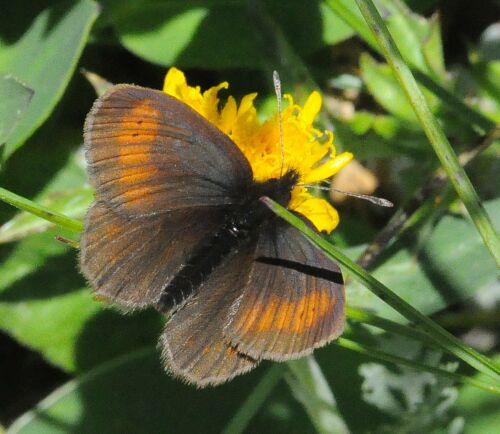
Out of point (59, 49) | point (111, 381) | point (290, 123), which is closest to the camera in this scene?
point (290, 123)

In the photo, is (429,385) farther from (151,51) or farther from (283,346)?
(151,51)

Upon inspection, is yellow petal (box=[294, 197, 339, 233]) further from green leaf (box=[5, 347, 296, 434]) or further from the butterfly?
green leaf (box=[5, 347, 296, 434])

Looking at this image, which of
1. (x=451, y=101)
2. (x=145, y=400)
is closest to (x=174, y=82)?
(x=451, y=101)

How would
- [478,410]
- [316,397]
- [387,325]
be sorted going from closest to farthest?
[387,325] < [316,397] < [478,410]

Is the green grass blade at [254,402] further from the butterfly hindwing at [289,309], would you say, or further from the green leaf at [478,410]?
the butterfly hindwing at [289,309]

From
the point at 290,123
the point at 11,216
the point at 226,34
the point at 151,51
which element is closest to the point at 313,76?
the point at 226,34

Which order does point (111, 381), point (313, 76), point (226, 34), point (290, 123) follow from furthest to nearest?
point (313, 76) → point (226, 34) → point (111, 381) → point (290, 123)

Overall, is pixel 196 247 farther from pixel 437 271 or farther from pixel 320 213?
pixel 437 271
